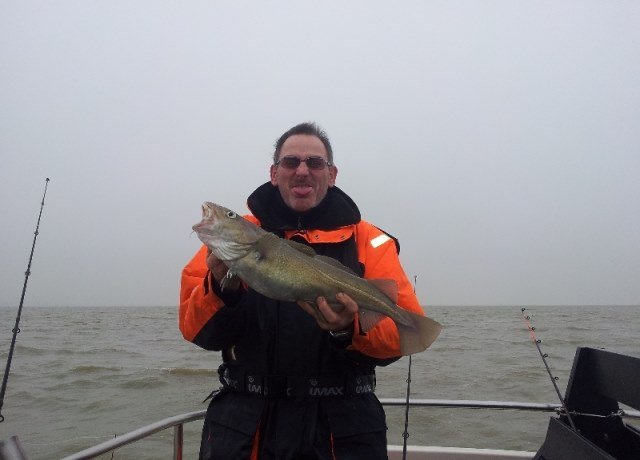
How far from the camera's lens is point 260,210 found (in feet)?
11.6

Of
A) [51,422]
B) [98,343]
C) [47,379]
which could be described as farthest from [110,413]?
[98,343]

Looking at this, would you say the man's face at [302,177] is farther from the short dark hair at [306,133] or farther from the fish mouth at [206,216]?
the fish mouth at [206,216]

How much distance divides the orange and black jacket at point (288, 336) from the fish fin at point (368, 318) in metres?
0.03

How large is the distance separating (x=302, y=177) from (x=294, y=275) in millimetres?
882

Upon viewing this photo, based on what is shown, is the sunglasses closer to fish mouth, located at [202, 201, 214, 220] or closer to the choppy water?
fish mouth, located at [202, 201, 214, 220]

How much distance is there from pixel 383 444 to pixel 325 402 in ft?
1.47

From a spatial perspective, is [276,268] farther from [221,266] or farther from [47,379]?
[47,379]

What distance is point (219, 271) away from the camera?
9.84 feet

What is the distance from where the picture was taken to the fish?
2.84 m


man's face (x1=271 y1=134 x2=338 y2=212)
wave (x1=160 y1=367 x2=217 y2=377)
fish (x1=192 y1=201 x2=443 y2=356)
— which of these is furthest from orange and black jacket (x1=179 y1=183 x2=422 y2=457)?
wave (x1=160 y1=367 x2=217 y2=377)

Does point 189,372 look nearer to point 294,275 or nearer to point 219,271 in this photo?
point 219,271

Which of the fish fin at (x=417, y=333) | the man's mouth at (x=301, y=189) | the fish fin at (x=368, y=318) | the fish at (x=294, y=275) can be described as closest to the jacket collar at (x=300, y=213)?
the man's mouth at (x=301, y=189)

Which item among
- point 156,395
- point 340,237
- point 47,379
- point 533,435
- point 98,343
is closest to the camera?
point 340,237

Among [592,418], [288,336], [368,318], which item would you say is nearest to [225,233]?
[288,336]
